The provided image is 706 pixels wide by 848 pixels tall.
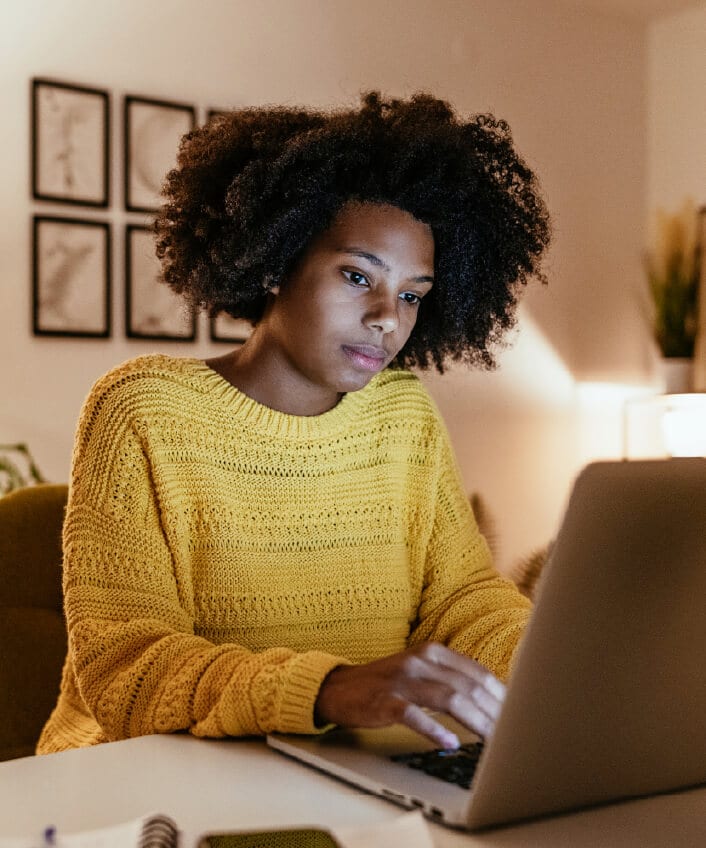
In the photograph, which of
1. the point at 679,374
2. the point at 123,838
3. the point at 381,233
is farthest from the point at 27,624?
the point at 679,374

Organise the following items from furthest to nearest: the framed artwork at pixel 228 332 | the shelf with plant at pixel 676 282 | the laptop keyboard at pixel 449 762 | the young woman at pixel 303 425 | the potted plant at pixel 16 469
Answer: the shelf with plant at pixel 676 282
the framed artwork at pixel 228 332
the potted plant at pixel 16 469
the young woman at pixel 303 425
the laptop keyboard at pixel 449 762

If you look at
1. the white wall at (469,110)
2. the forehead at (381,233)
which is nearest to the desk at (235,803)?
the forehead at (381,233)

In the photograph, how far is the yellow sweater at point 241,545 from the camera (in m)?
1.06

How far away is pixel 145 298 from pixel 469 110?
1344 millimetres

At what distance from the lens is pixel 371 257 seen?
1.34 metres

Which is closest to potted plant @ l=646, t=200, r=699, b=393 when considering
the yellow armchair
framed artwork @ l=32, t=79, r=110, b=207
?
framed artwork @ l=32, t=79, r=110, b=207

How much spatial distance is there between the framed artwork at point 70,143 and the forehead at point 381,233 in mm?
1603

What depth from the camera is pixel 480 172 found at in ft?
4.98

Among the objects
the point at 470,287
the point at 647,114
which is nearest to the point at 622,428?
the point at 647,114

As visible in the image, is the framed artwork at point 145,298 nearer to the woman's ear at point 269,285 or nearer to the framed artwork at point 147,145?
the framed artwork at point 147,145

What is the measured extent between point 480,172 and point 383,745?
2.99 ft

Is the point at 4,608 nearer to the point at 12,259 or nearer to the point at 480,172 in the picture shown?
the point at 480,172

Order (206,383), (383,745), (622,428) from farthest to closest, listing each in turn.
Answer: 1. (622,428)
2. (206,383)
3. (383,745)

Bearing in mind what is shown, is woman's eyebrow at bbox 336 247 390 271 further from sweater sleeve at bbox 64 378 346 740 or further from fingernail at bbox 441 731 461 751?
fingernail at bbox 441 731 461 751
